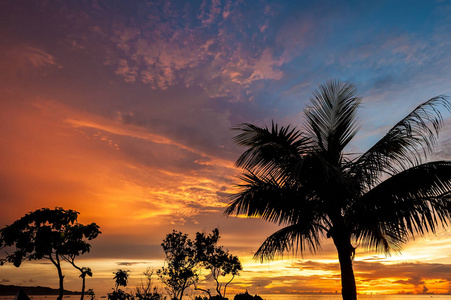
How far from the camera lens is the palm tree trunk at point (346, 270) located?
348 inches

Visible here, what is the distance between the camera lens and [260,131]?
9906 mm

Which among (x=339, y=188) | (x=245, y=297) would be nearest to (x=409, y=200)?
(x=339, y=188)

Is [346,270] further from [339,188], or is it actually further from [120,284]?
[120,284]

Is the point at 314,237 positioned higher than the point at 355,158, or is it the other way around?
the point at 355,158

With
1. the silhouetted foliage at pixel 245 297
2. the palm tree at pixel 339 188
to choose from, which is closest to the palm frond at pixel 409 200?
the palm tree at pixel 339 188

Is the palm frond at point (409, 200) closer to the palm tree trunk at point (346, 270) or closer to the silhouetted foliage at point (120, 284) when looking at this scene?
the palm tree trunk at point (346, 270)

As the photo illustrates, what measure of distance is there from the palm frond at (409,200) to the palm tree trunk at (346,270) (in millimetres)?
755

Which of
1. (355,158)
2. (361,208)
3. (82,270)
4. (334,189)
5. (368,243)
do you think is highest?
(355,158)

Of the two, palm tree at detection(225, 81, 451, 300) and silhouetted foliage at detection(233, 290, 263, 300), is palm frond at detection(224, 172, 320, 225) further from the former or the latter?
silhouetted foliage at detection(233, 290, 263, 300)

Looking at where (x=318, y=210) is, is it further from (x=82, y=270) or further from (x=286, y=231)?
(x=82, y=270)

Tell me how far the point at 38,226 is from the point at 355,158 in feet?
41.2

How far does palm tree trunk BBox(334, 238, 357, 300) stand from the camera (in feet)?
29.0

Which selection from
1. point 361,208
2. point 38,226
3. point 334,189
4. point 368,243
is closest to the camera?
point 361,208

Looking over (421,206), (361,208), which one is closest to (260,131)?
(361,208)
